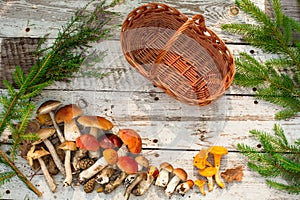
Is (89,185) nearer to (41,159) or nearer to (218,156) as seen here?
(41,159)

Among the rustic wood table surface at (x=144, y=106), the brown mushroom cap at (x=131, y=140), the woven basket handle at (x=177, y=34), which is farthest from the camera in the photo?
the rustic wood table surface at (x=144, y=106)

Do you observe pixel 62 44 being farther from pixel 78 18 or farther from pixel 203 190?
pixel 203 190

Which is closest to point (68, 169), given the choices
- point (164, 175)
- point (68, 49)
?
point (164, 175)

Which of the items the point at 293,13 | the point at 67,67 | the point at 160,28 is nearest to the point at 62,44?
the point at 67,67

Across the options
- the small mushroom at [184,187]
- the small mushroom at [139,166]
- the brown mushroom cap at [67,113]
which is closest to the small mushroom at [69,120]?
the brown mushroom cap at [67,113]

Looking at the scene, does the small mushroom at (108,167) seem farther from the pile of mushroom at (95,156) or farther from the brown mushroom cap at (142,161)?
the brown mushroom cap at (142,161)

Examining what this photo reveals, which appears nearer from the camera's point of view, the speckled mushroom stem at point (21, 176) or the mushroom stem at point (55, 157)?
the speckled mushroom stem at point (21, 176)

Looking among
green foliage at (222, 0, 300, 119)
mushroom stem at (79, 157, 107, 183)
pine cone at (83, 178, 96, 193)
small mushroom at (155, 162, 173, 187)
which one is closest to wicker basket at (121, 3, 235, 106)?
green foliage at (222, 0, 300, 119)
